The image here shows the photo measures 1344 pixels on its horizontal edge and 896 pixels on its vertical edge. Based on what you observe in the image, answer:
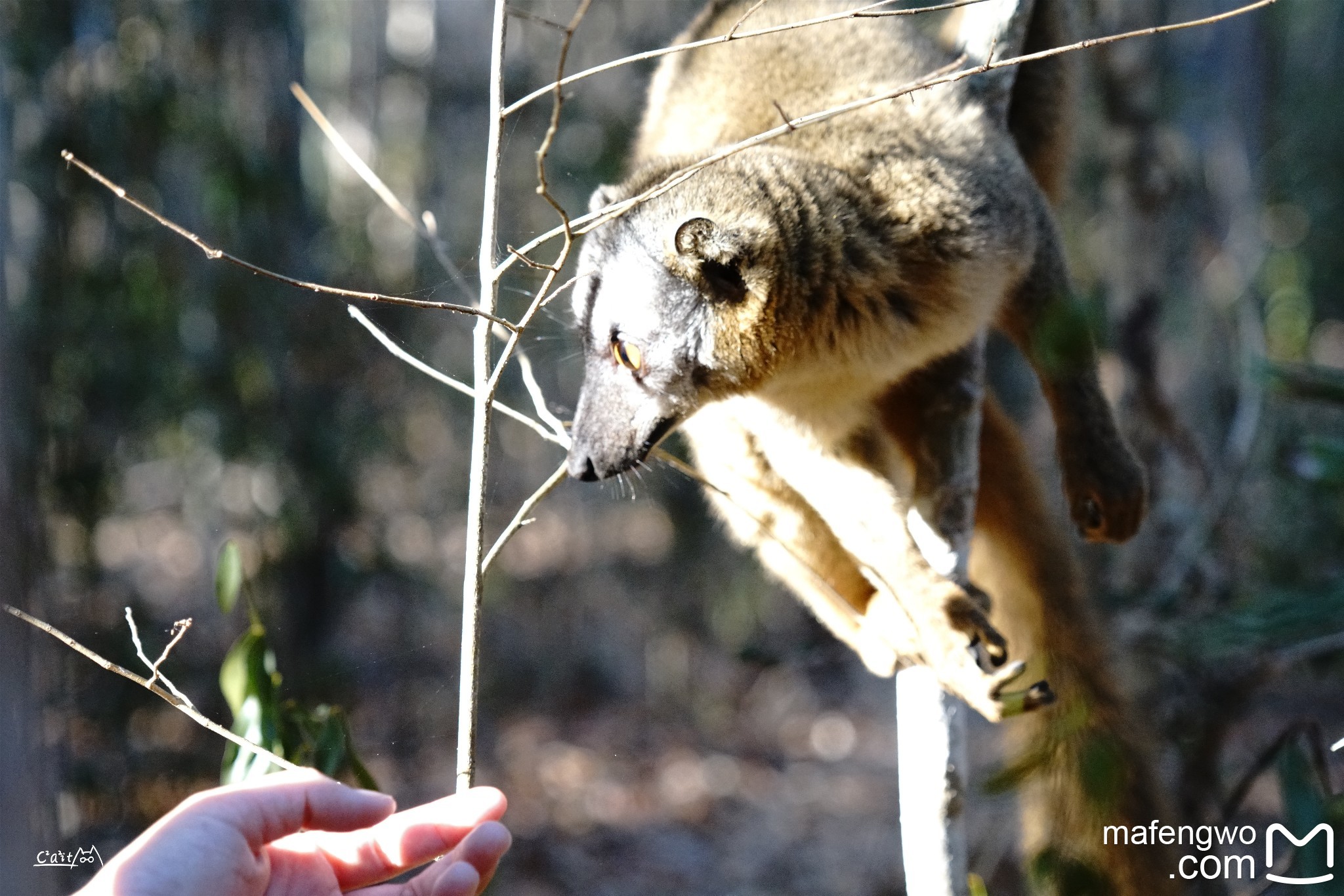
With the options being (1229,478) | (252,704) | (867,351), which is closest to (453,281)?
(252,704)

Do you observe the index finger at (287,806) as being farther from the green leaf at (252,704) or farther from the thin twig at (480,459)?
the green leaf at (252,704)

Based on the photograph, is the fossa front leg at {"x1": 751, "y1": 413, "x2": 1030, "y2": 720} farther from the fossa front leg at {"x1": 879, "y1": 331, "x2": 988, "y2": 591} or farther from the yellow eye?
the yellow eye

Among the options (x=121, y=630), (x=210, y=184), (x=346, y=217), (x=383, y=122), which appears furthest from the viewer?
(x=383, y=122)

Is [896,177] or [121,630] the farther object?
[121,630]

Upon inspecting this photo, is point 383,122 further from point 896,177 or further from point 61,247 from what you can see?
point 896,177

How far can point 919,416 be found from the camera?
3.06 m

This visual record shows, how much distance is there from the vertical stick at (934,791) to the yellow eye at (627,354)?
1.02m

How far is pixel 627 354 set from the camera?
2.84 metres

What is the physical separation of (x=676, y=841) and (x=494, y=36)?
21.5ft

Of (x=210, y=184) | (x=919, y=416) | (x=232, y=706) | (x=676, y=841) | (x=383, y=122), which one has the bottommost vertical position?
(x=676, y=841)

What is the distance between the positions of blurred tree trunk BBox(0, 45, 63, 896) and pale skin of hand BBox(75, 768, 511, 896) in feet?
1.93

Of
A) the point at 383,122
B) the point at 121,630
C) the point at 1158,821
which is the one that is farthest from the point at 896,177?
the point at 383,122

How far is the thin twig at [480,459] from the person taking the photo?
1.79 m

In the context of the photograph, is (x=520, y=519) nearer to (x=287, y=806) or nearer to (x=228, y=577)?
(x=287, y=806)
